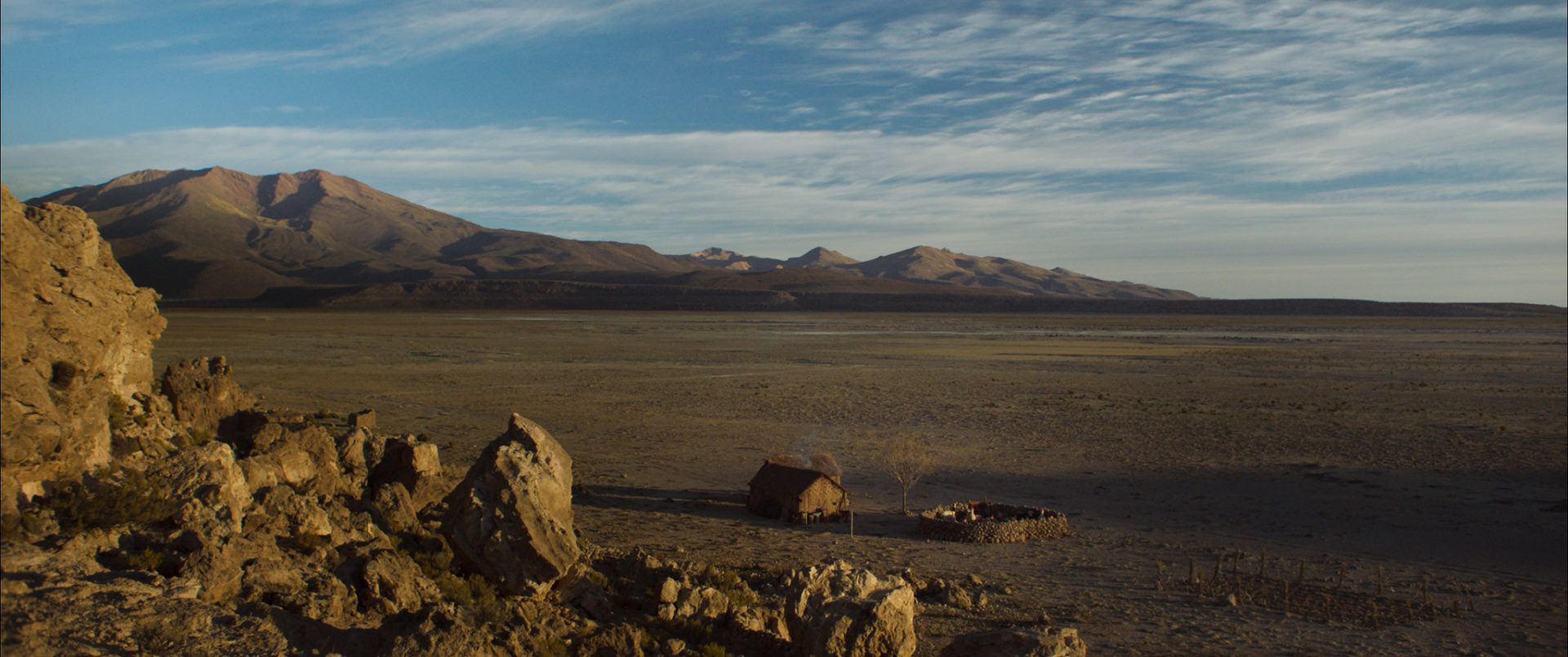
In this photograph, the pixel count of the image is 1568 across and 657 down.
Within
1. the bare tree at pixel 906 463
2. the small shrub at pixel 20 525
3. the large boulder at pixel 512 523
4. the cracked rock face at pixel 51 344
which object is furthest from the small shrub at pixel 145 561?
the bare tree at pixel 906 463

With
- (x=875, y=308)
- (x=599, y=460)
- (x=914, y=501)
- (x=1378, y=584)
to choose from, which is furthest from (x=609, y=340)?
(x=875, y=308)

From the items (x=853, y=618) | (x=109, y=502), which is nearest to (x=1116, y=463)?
A: (x=853, y=618)

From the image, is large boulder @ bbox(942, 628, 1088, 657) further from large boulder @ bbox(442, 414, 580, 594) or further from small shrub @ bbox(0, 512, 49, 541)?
small shrub @ bbox(0, 512, 49, 541)

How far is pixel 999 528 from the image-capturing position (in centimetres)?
1303

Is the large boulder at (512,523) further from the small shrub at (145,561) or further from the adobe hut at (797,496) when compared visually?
the adobe hut at (797,496)

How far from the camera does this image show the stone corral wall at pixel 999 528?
13.0 metres

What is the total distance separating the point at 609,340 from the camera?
2339 inches

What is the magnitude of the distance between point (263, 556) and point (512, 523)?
6.03 feet

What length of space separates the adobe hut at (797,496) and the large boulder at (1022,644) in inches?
284

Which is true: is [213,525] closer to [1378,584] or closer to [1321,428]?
[1378,584]

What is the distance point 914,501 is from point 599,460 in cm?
709

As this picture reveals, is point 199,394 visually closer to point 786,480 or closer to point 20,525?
point 20,525

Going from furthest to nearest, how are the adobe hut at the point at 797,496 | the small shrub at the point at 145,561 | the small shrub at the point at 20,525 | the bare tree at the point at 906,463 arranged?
the bare tree at the point at 906,463
the adobe hut at the point at 797,496
the small shrub at the point at 145,561
the small shrub at the point at 20,525

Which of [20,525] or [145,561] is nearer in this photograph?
[20,525]
